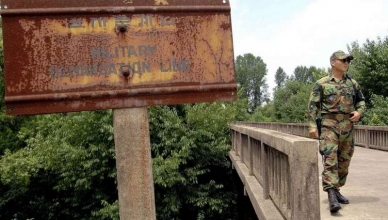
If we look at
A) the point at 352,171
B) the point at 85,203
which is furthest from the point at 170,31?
the point at 85,203

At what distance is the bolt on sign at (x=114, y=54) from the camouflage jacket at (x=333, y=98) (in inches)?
89.9

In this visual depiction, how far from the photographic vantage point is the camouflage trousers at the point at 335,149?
4387 millimetres

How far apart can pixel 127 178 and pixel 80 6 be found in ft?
3.34

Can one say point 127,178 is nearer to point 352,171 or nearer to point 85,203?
point 352,171

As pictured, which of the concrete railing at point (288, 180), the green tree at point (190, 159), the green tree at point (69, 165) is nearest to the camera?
the concrete railing at point (288, 180)

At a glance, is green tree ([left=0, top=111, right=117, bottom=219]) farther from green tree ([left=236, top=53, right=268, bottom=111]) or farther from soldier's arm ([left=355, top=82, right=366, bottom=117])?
green tree ([left=236, top=53, right=268, bottom=111])

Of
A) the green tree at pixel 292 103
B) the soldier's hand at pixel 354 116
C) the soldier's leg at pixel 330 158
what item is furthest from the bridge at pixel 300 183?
the green tree at pixel 292 103

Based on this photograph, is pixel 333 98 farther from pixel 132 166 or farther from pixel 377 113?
pixel 377 113

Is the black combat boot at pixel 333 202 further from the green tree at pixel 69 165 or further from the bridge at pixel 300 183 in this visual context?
the green tree at pixel 69 165

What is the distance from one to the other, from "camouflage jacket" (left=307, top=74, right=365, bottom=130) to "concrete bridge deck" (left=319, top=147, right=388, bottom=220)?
0.96 meters

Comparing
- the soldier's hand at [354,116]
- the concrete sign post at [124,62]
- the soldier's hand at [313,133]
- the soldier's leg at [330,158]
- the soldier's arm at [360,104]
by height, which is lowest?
the soldier's leg at [330,158]

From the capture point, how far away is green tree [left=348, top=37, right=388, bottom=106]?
19328 millimetres

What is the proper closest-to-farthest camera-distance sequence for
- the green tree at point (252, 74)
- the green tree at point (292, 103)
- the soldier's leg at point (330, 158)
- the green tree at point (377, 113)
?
1. the soldier's leg at point (330, 158)
2. the green tree at point (377, 113)
3. the green tree at point (292, 103)
4. the green tree at point (252, 74)

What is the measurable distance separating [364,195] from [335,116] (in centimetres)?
145
